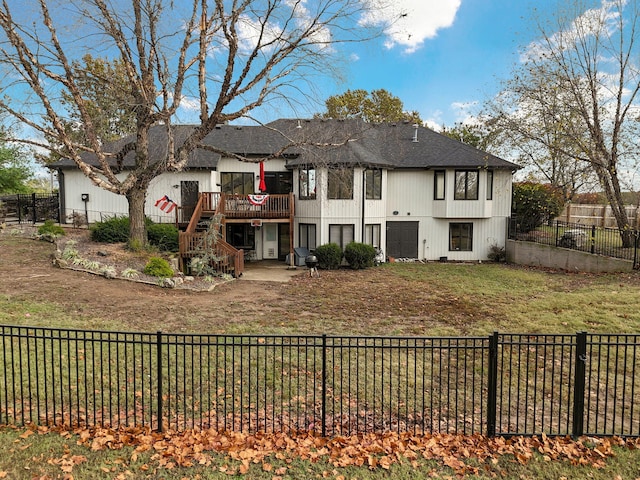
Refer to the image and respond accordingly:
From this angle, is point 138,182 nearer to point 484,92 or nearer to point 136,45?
point 136,45

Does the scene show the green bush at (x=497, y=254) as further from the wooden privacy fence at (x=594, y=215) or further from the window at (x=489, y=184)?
the wooden privacy fence at (x=594, y=215)

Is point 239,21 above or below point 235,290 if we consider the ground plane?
above

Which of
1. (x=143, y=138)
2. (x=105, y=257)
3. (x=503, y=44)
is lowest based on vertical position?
(x=105, y=257)

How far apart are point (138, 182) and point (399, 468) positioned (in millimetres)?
15499

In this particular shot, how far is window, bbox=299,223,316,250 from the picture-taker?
66.0ft

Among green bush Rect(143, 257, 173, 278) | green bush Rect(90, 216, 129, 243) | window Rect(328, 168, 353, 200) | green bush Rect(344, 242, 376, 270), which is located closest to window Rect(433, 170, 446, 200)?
window Rect(328, 168, 353, 200)

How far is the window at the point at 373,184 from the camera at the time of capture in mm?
20016

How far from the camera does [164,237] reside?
17.8 meters

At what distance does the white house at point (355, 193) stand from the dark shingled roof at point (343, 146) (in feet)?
0.23

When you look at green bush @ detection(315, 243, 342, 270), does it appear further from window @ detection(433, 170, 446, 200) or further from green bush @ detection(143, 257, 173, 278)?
green bush @ detection(143, 257, 173, 278)

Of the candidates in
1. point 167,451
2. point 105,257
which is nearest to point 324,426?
point 167,451

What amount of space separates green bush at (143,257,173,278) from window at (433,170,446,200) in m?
13.2

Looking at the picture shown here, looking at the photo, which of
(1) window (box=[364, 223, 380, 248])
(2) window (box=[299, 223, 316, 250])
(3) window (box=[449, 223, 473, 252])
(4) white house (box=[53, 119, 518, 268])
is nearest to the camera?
(4) white house (box=[53, 119, 518, 268])

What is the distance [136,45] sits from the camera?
623 inches
